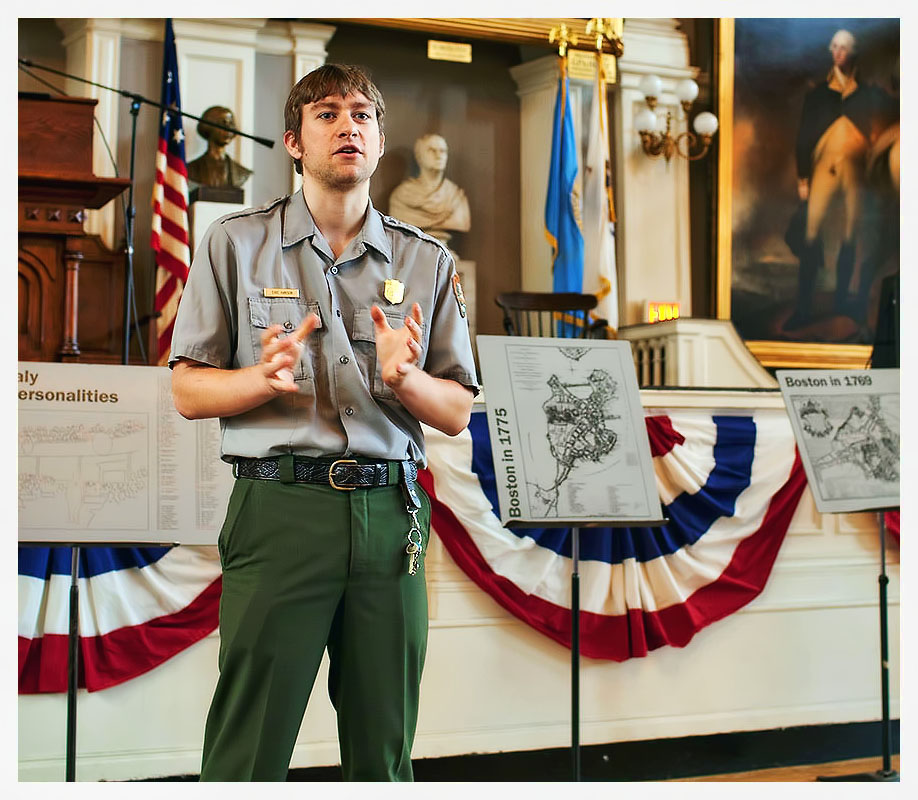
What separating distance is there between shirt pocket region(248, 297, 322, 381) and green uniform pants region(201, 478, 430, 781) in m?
0.20

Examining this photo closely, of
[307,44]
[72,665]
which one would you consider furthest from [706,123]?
[72,665]

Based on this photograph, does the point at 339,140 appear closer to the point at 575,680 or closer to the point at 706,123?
the point at 575,680

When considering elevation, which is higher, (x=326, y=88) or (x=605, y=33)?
(x=605, y=33)

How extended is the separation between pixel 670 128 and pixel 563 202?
138 cm

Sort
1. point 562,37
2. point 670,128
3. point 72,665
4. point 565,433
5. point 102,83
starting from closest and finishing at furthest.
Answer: point 72,665 < point 565,433 < point 102,83 < point 562,37 < point 670,128

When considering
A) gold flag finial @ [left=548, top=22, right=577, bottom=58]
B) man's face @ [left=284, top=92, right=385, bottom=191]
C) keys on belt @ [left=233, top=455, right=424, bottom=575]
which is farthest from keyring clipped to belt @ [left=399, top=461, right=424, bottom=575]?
gold flag finial @ [left=548, top=22, right=577, bottom=58]

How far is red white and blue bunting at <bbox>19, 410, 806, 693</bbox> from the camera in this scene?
3561mm

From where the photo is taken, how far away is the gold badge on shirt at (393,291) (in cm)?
191

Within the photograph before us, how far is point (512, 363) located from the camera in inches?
137

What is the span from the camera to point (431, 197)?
823cm

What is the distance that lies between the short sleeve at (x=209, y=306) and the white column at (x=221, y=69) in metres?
5.65

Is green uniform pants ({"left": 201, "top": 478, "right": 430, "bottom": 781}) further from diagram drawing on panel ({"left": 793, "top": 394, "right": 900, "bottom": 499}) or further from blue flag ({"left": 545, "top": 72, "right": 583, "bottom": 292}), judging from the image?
blue flag ({"left": 545, "top": 72, "right": 583, "bottom": 292})

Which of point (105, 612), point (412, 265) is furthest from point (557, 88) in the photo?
point (412, 265)

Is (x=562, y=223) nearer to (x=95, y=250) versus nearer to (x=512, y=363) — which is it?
(x=95, y=250)
